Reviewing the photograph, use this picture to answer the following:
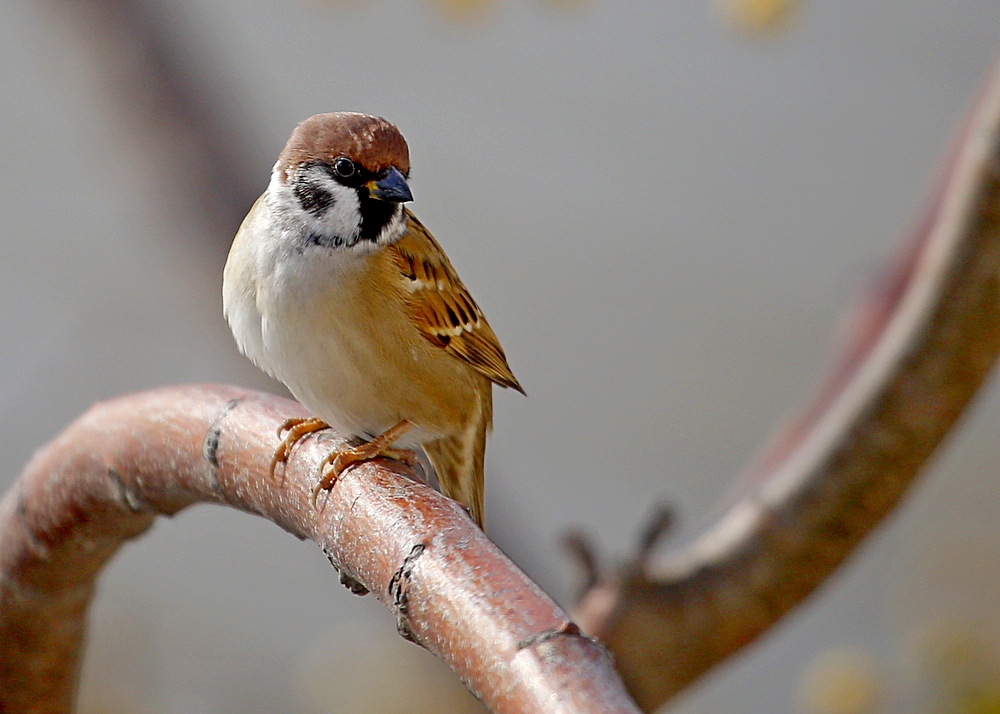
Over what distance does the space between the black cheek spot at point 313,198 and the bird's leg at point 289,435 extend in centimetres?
26

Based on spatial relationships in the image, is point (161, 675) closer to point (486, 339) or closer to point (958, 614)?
point (486, 339)

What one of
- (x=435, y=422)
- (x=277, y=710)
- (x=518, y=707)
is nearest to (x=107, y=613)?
(x=277, y=710)

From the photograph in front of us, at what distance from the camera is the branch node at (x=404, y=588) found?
26.5 inches

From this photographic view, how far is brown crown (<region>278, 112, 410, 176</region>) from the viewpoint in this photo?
1100 mm

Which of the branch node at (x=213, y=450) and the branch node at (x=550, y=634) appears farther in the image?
the branch node at (x=213, y=450)

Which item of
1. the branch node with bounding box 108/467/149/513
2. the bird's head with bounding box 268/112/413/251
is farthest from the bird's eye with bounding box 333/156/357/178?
the branch node with bounding box 108/467/149/513

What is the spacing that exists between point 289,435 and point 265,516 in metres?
0.07

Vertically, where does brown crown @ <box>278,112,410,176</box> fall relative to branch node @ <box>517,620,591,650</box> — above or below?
above

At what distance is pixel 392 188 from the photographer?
1.11m

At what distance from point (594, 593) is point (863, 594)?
6.16 ft

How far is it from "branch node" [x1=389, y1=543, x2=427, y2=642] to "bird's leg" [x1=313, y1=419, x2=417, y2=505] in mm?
169

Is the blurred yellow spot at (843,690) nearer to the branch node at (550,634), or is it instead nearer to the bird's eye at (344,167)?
the bird's eye at (344,167)

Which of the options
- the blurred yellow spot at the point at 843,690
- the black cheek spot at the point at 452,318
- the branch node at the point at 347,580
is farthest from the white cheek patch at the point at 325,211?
the blurred yellow spot at the point at 843,690

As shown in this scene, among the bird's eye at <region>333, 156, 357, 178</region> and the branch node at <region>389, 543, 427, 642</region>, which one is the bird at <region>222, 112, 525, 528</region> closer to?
the bird's eye at <region>333, 156, 357, 178</region>
